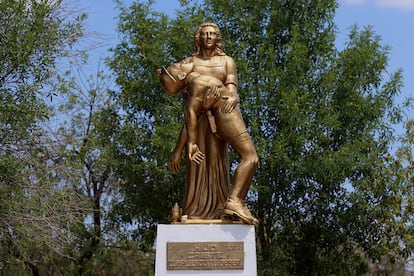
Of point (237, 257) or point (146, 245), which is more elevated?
point (146, 245)

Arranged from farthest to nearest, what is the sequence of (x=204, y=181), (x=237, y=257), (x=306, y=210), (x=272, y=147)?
(x=306, y=210) → (x=272, y=147) → (x=204, y=181) → (x=237, y=257)

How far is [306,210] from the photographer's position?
15.9 m

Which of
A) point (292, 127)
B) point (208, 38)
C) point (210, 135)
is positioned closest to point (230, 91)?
point (210, 135)

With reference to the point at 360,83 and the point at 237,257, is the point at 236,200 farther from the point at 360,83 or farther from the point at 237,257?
the point at 360,83

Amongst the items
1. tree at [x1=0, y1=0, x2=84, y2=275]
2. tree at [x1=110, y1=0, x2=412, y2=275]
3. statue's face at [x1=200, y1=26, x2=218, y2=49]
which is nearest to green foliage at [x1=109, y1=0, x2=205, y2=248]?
tree at [x1=110, y1=0, x2=412, y2=275]

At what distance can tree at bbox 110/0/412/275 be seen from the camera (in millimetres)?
14938

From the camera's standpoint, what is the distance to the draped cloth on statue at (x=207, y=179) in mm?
8500

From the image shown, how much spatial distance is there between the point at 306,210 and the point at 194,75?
785 centimetres

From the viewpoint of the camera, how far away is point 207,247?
26.1 feet

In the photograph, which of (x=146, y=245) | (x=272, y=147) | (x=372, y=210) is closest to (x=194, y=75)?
(x=272, y=147)

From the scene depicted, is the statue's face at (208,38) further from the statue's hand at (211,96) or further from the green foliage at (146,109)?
the green foliage at (146,109)

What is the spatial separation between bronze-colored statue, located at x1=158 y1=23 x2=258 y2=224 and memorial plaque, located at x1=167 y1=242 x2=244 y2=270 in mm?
462

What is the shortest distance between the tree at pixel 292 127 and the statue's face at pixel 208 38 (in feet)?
18.9

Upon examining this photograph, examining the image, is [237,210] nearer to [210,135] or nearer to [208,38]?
[210,135]
